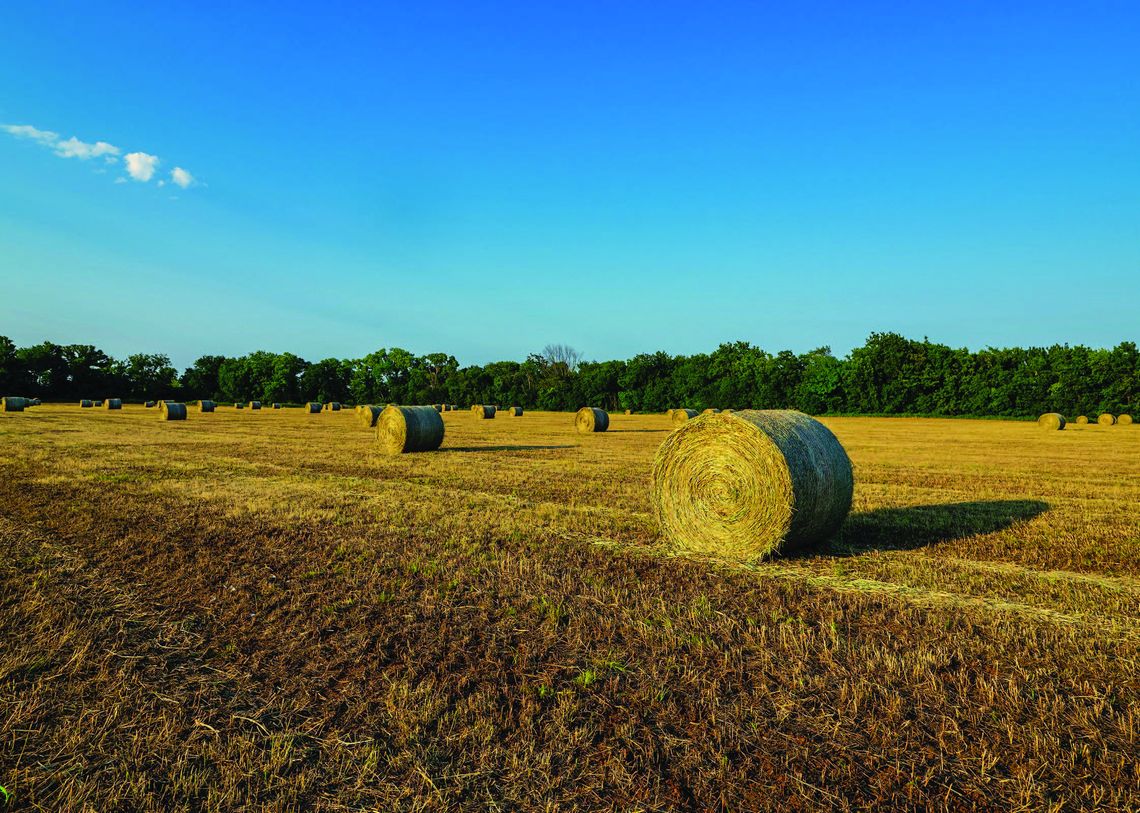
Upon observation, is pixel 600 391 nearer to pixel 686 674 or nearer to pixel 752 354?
pixel 752 354

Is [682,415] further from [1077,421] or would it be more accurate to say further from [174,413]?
[1077,421]

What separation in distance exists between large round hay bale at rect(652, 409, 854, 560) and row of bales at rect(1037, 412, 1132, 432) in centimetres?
3989

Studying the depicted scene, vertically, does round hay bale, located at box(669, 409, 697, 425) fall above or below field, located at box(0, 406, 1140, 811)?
above

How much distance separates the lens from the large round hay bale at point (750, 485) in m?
7.41

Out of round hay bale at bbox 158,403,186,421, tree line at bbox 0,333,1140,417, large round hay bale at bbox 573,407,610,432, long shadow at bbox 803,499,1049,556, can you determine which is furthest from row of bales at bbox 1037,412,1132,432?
round hay bale at bbox 158,403,186,421


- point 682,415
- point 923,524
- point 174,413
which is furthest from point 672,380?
point 923,524

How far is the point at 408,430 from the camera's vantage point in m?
18.6

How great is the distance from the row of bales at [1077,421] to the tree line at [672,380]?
13.7 ft

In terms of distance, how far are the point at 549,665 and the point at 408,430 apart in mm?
15099

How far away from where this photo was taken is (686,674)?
4098mm

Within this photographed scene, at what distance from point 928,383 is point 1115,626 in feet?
203

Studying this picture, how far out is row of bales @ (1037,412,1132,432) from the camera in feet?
129

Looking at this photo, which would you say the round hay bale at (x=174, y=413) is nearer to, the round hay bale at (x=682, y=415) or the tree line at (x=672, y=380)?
the round hay bale at (x=682, y=415)

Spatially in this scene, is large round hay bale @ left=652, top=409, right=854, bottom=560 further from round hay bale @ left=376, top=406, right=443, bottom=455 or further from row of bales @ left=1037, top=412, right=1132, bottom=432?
row of bales @ left=1037, top=412, right=1132, bottom=432
